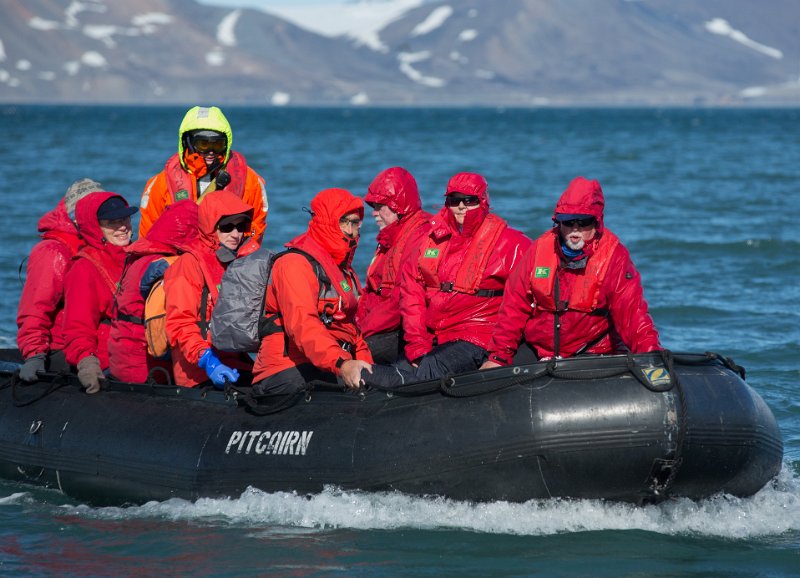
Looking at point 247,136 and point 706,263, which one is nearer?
point 706,263

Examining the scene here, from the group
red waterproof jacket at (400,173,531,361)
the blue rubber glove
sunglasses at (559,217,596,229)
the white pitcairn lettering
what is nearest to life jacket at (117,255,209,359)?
the blue rubber glove

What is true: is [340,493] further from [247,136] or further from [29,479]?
[247,136]

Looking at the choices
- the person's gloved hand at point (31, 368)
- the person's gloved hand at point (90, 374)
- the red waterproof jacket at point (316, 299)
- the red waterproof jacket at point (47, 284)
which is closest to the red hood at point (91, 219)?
the red waterproof jacket at point (47, 284)

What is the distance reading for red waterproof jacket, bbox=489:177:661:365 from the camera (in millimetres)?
6672

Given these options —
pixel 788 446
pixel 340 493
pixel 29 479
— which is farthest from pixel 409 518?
pixel 788 446

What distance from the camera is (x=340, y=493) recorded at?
666cm

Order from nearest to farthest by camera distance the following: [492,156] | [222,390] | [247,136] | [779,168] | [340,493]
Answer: [340,493] → [222,390] → [779,168] → [492,156] → [247,136]

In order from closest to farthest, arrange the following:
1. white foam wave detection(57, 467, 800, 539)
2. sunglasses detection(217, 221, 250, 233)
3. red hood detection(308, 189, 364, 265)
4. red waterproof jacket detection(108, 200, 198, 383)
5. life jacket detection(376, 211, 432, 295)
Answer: white foam wave detection(57, 467, 800, 539), red hood detection(308, 189, 364, 265), sunglasses detection(217, 221, 250, 233), red waterproof jacket detection(108, 200, 198, 383), life jacket detection(376, 211, 432, 295)

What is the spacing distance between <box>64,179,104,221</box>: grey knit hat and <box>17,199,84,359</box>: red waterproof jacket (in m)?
0.04

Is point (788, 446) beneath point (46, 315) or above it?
beneath

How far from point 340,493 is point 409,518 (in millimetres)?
385

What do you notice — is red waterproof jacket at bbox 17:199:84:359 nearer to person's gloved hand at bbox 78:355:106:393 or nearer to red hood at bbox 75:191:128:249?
red hood at bbox 75:191:128:249

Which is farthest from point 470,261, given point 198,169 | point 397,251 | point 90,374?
point 90,374

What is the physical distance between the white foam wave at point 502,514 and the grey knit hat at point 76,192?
2.18m
